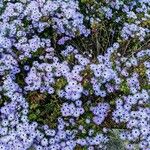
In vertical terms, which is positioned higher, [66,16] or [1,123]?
[66,16]

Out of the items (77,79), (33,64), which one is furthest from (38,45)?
(77,79)

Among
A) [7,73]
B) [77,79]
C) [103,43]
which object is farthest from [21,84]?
[103,43]

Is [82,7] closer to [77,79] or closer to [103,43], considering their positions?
[103,43]

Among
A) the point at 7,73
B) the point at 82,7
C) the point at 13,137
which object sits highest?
the point at 82,7

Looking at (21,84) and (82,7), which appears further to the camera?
(82,7)

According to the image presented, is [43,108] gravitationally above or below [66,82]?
below

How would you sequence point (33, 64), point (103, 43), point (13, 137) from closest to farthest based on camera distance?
point (13, 137) → point (33, 64) → point (103, 43)

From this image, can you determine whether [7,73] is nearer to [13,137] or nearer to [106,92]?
[13,137]

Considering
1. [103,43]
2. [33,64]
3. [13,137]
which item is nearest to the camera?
[13,137]
